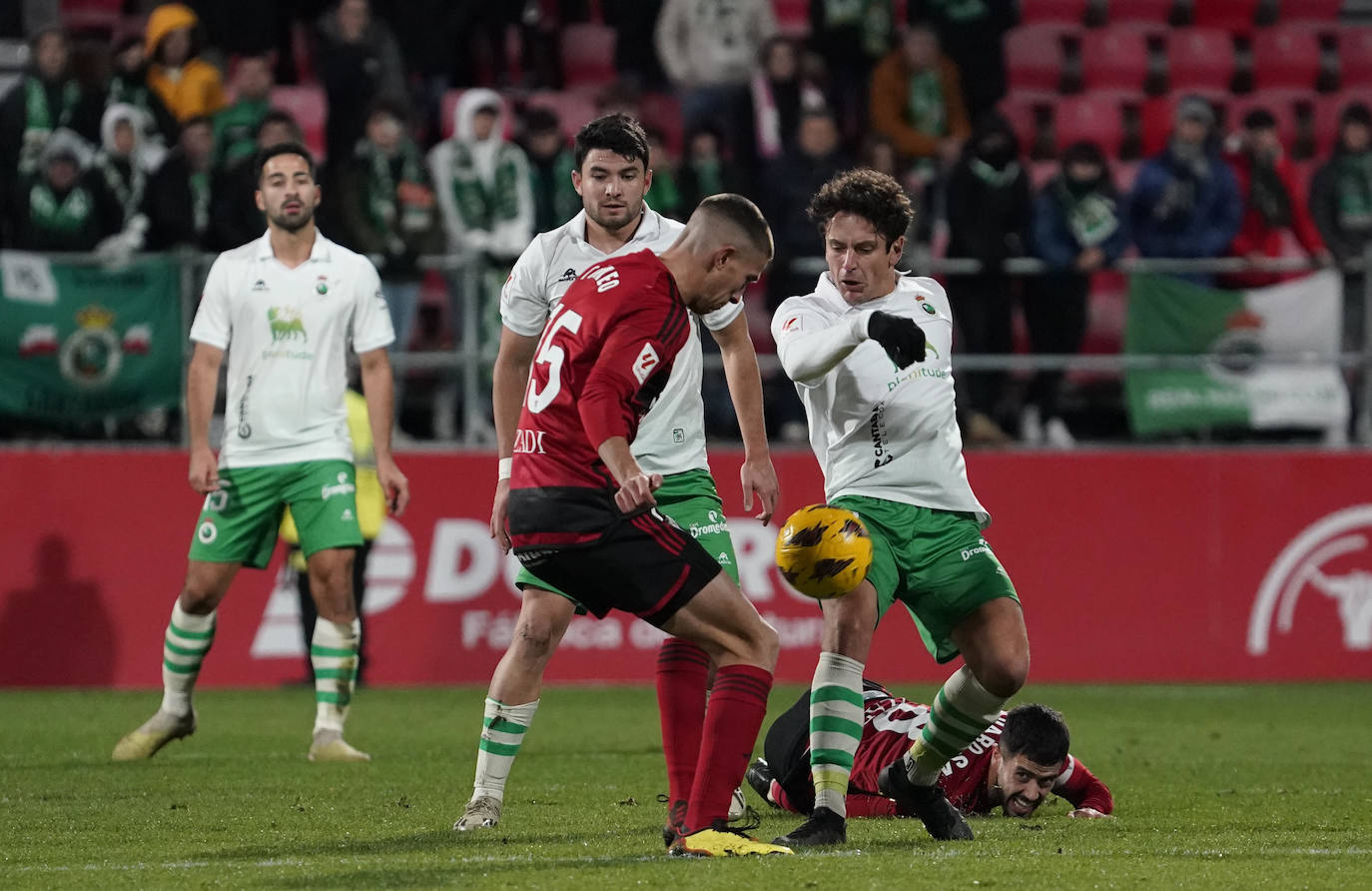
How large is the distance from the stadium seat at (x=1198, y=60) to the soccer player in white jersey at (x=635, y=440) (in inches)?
483

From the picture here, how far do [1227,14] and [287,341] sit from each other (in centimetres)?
1235

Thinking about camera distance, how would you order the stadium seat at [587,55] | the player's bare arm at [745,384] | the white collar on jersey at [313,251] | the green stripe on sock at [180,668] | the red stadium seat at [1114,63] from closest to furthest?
the player's bare arm at [745,384] < the green stripe on sock at [180,668] < the white collar on jersey at [313,251] < the stadium seat at [587,55] < the red stadium seat at [1114,63]

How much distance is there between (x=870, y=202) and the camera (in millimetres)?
6438

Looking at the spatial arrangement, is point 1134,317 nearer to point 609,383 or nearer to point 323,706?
point 323,706

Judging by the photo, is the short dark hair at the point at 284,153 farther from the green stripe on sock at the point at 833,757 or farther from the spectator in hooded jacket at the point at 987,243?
the spectator in hooded jacket at the point at 987,243

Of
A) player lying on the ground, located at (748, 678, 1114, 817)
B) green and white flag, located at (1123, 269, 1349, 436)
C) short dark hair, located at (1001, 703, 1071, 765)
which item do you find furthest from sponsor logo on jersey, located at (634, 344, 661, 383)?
green and white flag, located at (1123, 269, 1349, 436)

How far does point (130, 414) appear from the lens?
12.2 meters

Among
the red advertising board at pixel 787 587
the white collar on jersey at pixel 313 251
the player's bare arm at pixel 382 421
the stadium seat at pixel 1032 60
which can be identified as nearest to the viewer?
the player's bare arm at pixel 382 421

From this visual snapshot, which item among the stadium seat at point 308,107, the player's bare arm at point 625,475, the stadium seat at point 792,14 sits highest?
the stadium seat at point 792,14

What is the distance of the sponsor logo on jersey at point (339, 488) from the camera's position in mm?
8922

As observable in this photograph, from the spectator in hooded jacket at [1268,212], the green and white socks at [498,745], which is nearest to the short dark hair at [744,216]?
the green and white socks at [498,745]

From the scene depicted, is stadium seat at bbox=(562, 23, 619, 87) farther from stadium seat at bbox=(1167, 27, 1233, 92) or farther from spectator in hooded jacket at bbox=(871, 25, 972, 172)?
stadium seat at bbox=(1167, 27, 1233, 92)

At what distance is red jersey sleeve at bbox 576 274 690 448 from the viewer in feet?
17.9

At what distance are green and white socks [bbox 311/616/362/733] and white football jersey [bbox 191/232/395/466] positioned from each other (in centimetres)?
76
